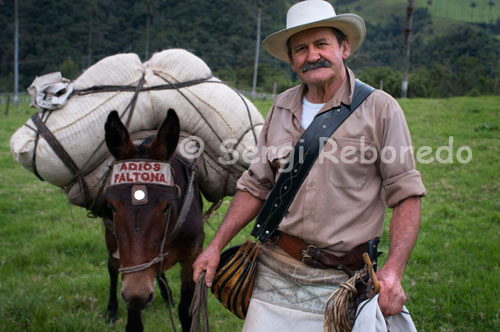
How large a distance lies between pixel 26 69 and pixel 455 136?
217 feet

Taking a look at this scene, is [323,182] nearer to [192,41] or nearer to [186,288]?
[186,288]

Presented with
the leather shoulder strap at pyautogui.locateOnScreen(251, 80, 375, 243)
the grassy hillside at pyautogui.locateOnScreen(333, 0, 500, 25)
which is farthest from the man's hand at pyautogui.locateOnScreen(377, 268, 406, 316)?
the grassy hillside at pyautogui.locateOnScreen(333, 0, 500, 25)

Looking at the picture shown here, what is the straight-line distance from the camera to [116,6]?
3041 inches

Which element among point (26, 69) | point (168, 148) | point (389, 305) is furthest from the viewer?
point (26, 69)

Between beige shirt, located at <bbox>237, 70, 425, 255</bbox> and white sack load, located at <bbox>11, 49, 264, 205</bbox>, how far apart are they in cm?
169

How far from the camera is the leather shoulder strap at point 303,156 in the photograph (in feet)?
7.87

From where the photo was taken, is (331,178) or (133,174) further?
(133,174)

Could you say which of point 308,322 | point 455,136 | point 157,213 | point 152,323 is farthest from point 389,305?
point 455,136

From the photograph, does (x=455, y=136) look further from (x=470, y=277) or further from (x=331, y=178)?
(x=331, y=178)

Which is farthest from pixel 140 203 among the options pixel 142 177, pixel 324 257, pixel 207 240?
pixel 207 240

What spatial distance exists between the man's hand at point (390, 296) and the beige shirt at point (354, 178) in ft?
1.26

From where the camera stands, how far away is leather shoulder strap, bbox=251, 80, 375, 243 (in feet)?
7.87

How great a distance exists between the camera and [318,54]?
2.47 metres

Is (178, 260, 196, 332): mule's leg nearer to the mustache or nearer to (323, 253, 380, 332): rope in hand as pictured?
(323, 253, 380, 332): rope in hand
